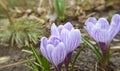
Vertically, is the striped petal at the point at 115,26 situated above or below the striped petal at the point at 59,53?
above

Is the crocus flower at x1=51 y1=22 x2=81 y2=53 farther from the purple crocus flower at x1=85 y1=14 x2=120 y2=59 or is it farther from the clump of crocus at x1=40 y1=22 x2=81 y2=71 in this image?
the purple crocus flower at x1=85 y1=14 x2=120 y2=59

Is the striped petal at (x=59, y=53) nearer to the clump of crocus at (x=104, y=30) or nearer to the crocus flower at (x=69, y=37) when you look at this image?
the crocus flower at (x=69, y=37)

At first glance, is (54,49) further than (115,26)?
No

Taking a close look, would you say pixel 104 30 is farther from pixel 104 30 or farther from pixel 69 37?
pixel 69 37

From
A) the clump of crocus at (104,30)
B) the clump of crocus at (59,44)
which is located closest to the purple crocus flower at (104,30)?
the clump of crocus at (104,30)

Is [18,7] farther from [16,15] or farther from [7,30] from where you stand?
[7,30]

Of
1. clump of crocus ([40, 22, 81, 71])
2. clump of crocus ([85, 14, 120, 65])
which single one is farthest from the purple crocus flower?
clump of crocus ([40, 22, 81, 71])

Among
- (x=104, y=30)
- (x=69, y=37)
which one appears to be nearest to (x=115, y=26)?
(x=104, y=30)

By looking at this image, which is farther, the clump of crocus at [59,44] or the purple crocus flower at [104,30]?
the purple crocus flower at [104,30]
